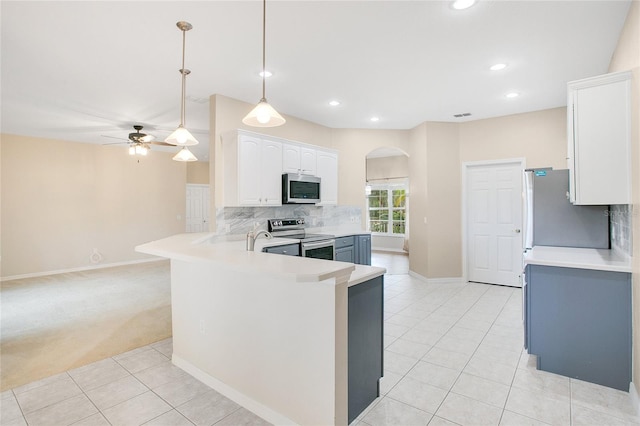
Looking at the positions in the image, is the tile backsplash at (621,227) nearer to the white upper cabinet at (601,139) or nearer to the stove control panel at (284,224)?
the white upper cabinet at (601,139)

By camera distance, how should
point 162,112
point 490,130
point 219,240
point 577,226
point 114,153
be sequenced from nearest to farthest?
1. point 577,226
2. point 219,240
3. point 162,112
4. point 490,130
5. point 114,153

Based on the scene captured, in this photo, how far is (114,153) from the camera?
7.11 metres

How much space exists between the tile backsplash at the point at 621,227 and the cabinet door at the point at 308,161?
3.55 metres

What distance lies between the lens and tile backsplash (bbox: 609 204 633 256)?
2.45m

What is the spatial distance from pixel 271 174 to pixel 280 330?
274cm

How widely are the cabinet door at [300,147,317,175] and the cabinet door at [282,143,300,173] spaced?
0.08 m

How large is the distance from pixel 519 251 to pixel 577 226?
6.62 ft

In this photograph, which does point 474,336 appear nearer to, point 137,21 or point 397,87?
point 397,87

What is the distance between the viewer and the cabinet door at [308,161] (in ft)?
15.9

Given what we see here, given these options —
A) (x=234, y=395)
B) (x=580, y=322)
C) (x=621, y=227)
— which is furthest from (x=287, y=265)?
(x=621, y=227)

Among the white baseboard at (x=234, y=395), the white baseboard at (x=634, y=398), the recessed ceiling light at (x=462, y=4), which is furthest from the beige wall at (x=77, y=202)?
the white baseboard at (x=634, y=398)

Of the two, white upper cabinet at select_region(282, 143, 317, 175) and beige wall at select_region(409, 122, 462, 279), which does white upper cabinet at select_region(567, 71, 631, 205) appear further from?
white upper cabinet at select_region(282, 143, 317, 175)

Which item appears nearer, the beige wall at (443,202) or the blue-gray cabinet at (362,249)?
the blue-gray cabinet at (362,249)

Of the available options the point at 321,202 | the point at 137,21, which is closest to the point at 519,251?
the point at 321,202
